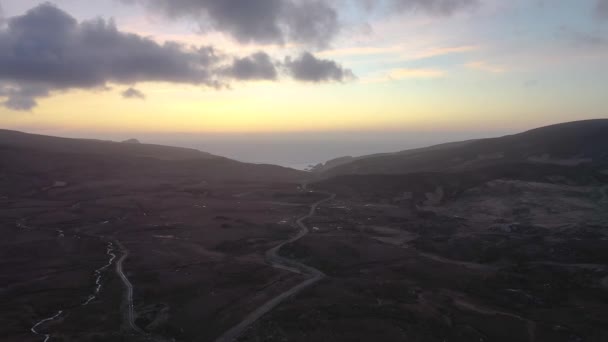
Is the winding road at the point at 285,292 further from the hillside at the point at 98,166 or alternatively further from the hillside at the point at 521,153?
the hillside at the point at 521,153

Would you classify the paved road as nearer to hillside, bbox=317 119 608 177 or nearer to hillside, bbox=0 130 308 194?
hillside, bbox=0 130 308 194

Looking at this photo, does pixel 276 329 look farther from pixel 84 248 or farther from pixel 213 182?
pixel 213 182

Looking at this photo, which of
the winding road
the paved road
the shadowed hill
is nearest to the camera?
the winding road

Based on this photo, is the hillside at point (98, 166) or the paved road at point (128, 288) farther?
the hillside at point (98, 166)

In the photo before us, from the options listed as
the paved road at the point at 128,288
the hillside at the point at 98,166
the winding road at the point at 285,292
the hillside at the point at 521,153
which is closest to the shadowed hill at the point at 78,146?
the hillside at the point at 98,166

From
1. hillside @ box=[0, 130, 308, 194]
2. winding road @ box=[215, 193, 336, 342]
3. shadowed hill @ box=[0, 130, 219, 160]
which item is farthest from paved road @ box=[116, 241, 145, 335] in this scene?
shadowed hill @ box=[0, 130, 219, 160]

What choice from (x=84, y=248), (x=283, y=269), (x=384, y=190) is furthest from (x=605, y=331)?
(x=384, y=190)
